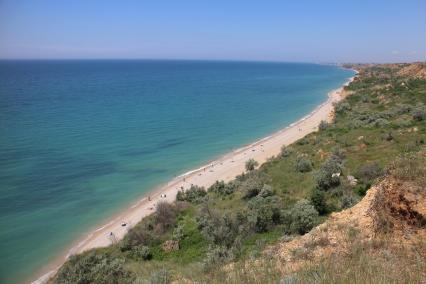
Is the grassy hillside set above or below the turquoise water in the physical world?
above

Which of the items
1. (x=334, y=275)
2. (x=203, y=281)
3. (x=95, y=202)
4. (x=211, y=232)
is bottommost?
(x=95, y=202)

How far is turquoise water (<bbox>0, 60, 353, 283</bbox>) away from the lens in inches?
1017

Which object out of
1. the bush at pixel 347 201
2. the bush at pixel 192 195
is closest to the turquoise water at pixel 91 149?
the bush at pixel 192 195

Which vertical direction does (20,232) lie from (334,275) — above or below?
below

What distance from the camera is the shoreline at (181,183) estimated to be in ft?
76.8

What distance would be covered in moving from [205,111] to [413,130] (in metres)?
47.0

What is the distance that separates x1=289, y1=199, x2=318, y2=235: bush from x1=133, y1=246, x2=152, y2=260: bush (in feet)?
24.1

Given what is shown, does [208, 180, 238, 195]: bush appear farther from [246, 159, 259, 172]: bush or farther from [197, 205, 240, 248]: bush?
[197, 205, 240, 248]: bush

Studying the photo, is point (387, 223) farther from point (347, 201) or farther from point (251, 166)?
point (251, 166)

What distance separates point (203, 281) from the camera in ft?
15.1

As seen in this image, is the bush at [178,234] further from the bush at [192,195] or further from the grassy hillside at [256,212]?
the bush at [192,195]

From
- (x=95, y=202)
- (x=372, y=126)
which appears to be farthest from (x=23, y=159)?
(x=372, y=126)

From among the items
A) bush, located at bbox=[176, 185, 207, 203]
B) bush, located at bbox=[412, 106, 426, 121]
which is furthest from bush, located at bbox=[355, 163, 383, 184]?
bush, located at bbox=[412, 106, 426, 121]

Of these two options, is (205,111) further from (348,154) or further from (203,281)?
(203,281)
